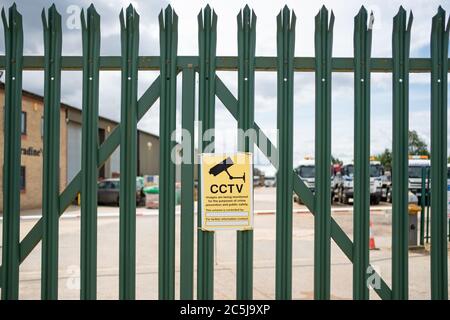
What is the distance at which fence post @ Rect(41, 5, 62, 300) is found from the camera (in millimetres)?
3045

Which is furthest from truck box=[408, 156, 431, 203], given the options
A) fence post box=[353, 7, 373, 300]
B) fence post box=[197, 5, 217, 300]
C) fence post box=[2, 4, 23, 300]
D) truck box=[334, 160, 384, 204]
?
fence post box=[2, 4, 23, 300]

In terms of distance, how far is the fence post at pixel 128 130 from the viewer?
10.0 ft

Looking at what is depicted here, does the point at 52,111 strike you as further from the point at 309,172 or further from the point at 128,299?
the point at 309,172

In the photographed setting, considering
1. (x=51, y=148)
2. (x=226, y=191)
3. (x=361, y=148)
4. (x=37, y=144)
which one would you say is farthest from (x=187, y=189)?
(x=37, y=144)

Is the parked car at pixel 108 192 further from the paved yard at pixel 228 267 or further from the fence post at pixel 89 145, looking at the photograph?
the fence post at pixel 89 145

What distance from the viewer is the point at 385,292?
3.16 meters

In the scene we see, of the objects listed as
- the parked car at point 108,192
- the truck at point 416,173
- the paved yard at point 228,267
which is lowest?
the paved yard at point 228,267

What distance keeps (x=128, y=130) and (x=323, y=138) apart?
4.72ft

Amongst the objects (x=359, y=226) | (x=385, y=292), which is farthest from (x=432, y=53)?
(x=385, y=292)

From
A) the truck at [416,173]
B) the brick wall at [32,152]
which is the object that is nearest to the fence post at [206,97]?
the truck at [416,173]

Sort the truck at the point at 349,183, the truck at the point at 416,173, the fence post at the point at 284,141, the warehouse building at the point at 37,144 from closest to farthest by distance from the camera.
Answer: the fence post at the point at 284,141 < the truck at the point at 416,173 < the warehouse building at the point at 37,144 < the truck at the point at 349,183

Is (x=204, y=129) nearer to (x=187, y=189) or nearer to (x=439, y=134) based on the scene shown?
(x=187, y=189)

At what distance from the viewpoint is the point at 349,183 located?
24625mm
